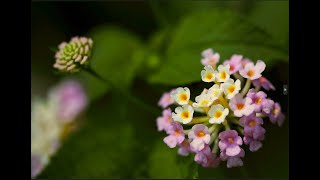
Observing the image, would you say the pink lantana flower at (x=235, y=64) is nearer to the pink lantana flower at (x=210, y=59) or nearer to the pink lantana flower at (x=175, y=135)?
the pink lantana flower at (x=210, y=59)

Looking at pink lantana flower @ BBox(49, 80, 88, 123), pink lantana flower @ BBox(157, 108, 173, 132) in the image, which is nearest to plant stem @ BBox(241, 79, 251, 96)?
pink lantana flower @ BBox(157, 108, 173, 132)

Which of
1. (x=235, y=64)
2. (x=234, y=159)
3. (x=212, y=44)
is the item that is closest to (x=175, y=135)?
(x=234, y=159)

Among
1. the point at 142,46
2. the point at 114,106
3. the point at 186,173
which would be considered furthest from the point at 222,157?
the point at 142,46

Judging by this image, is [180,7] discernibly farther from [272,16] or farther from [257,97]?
[257,97]

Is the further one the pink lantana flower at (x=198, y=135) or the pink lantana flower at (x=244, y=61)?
the pink lantana flower at (x=244, y=61)

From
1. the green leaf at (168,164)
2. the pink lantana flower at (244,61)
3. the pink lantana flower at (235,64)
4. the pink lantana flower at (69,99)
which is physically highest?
the pink lantana flower at (235,64)

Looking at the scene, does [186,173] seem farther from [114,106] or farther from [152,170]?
[114,106]

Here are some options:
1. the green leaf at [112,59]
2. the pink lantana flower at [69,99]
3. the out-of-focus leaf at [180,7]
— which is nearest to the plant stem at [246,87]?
the green leaf at [112,59]

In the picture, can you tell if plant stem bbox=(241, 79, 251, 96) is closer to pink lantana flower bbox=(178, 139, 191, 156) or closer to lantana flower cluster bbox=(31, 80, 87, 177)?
pink lantana flower bbox=(178, 139, 191, 156)
